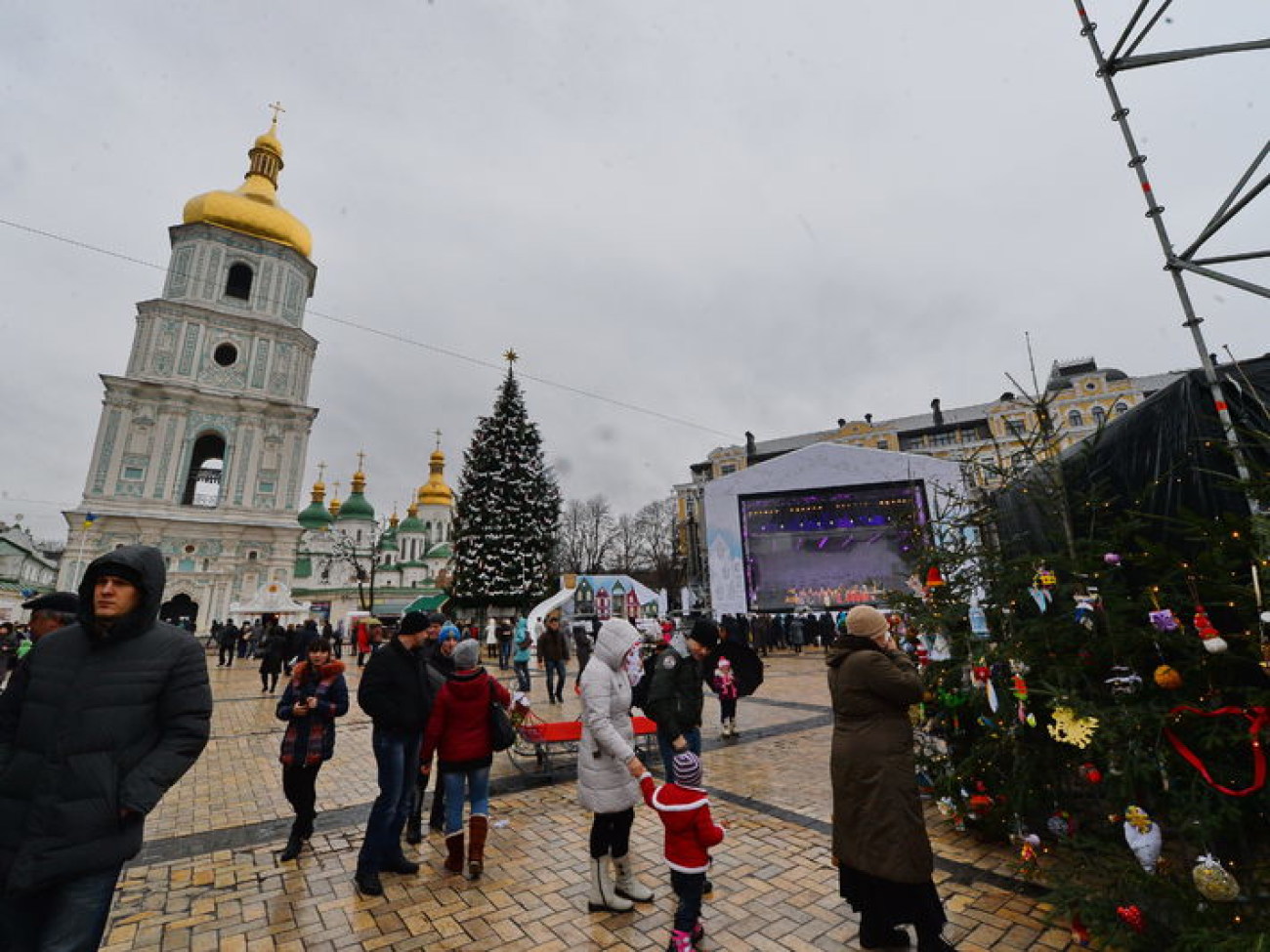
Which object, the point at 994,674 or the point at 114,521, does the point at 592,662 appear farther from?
the point at 114,521

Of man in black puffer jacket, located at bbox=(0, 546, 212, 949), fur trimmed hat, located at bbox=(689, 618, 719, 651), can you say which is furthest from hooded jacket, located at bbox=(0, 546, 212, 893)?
fur trimmed hat, located at bbox=(689, 618, 719, 651)

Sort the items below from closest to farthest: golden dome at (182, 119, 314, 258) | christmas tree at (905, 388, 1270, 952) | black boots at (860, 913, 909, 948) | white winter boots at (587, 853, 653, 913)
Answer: christmas tree at (905, 388, 1270, 952) → black boots at (860, 913, 909, 948) → white winter boots at (587, 853, 653, 913) → golden dome at (182, 119, 314, 258)

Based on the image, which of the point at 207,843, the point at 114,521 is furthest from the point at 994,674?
the point at 114,521

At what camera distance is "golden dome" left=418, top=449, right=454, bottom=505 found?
58991 millimetres

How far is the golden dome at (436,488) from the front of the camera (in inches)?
2322

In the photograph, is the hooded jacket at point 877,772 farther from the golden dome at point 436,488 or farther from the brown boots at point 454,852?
the golden dome at point 436,488

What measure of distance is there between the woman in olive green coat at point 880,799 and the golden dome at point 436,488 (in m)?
59.6

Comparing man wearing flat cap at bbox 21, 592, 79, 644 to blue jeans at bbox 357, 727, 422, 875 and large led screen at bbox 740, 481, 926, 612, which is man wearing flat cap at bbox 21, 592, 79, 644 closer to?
blue jeans at bbox 357, 727, 422, 875

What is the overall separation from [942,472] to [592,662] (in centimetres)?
2402

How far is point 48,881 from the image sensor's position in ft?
6.03

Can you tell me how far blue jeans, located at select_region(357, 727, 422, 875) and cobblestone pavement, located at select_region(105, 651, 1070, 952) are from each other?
22cm

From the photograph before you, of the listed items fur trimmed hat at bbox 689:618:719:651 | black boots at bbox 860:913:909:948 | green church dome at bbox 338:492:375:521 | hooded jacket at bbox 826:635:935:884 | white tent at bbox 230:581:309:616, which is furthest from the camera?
green church dome at bbox 338:492:375:521

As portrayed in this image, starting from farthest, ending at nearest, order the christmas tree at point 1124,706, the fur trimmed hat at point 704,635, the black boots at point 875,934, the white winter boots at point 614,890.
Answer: the fur trimmed hat at point 704,635
the white winter boots at point 614,890
the black boots at point 875,934
the christmas tree at point 1124,706

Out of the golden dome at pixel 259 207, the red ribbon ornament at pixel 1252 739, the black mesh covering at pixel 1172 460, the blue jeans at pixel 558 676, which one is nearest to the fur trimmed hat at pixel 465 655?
the red ribbon ornament at pixel 1252 739
